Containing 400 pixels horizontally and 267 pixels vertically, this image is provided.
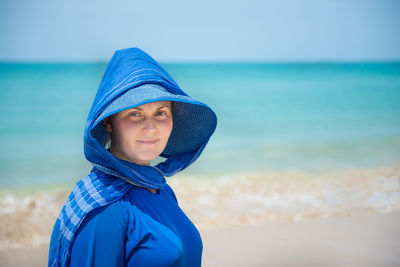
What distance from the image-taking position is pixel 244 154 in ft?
33.0

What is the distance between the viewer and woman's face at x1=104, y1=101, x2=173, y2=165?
1484 millimetres

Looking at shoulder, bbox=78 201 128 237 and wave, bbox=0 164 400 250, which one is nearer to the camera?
shoulder, bbox=78 201 128 237

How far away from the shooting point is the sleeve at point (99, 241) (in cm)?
127

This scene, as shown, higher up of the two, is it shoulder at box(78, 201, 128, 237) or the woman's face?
the woman's face

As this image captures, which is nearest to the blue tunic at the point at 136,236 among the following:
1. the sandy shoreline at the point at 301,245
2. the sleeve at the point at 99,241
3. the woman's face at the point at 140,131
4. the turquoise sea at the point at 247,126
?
the sleeve at the point at 99,241

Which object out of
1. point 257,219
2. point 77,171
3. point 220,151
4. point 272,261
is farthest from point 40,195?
point 220,151

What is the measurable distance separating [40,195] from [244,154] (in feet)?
16.7

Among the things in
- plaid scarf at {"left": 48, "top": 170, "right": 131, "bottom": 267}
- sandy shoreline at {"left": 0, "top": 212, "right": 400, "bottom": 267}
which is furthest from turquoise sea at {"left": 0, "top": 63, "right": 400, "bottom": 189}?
sandy shoreline at {"left": 0, "top": 212, "right": 400, "bottom": 267}

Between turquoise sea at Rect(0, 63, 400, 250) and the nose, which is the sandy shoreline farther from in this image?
the nose

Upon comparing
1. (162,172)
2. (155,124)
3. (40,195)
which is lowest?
(40,195)

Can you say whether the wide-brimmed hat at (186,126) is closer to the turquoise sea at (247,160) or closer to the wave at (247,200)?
the turquoise sea at (247,160)

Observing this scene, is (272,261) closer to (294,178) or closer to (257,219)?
(257,219)

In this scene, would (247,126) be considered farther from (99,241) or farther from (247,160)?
(99,241)

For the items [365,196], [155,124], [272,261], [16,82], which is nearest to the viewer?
[155,124]
